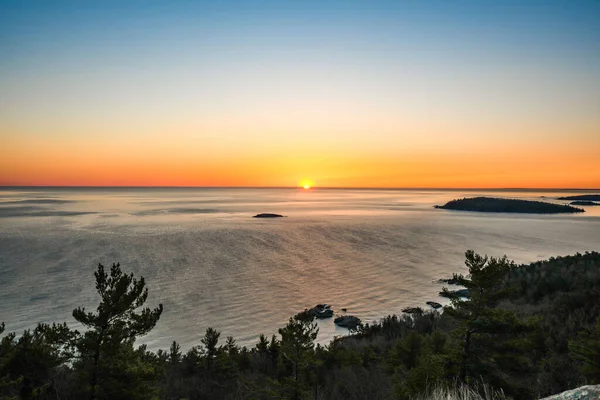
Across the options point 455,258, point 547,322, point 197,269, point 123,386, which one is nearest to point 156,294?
point 197,269

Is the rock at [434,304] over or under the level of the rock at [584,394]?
under

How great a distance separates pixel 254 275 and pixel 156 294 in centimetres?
983

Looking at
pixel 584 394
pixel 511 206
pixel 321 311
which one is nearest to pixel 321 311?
pixel 321 311

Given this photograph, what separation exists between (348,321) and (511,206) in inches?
4981

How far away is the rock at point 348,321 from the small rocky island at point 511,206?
124 metres

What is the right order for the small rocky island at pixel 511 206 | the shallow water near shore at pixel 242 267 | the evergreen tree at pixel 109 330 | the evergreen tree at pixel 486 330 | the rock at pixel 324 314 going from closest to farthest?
the evergreen tree at pixel 486 330, the evergreen tree at pixel 109 330, the shallow water near shore at pixel 242 267, the rock at pixel 324 314, the small rocky island at pixel 511 206

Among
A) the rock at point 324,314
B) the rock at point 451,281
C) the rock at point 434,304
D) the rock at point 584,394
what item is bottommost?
the rock at point 324,314

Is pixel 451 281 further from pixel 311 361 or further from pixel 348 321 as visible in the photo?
pixel 311 361

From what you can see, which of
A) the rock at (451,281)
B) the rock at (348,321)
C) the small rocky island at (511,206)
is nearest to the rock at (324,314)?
the rock at (348,321)

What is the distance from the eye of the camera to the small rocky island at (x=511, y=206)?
12025 centimetres

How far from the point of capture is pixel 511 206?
415ft

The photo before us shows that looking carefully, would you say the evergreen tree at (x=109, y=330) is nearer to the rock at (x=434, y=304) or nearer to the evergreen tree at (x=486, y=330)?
the evergreen tree at (x=486, y=330)

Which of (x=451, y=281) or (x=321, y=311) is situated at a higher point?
(x=451, y=281)

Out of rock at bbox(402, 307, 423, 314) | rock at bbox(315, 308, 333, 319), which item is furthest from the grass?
→ rock at bbox(402, 307, 423, 314)
